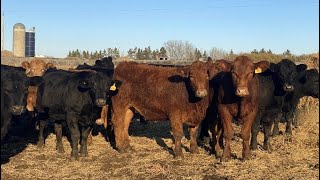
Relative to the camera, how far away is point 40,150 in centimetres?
918

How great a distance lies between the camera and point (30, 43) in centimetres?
3591

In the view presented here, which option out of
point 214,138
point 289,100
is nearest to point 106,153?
point 214,138

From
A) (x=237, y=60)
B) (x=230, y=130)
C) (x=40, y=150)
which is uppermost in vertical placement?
(x=237, y=60)

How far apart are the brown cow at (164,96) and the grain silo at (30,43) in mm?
27621

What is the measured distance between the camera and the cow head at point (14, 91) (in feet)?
21.7

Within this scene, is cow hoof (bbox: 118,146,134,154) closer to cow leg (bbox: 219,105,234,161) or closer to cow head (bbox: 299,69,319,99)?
cow leg (bbox: 219,105,234,161)

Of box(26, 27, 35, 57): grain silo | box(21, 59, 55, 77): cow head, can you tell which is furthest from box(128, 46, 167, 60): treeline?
box(21, 59, 55, 77): cow head

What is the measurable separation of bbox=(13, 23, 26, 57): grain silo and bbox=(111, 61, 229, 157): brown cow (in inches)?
1022

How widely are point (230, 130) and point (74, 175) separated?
2.94 meters

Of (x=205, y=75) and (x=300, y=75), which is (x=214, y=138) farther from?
(x=300, y=75)

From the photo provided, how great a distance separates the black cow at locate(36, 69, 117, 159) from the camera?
827cm

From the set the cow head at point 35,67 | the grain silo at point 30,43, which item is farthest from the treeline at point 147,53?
the cow head at point 35,67

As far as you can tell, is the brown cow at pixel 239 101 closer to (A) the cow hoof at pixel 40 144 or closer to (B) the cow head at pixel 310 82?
(B) the cow head at pixel 310 82

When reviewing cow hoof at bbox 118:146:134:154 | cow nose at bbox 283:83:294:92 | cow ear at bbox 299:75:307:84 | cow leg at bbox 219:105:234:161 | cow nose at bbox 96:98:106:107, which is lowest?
cow hoof at bbox 118:146:134:154
